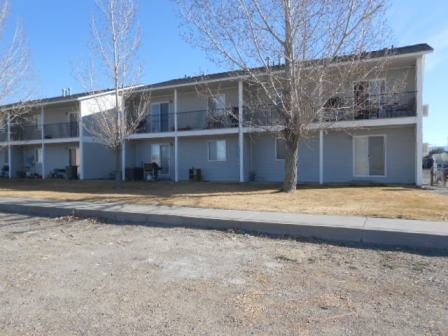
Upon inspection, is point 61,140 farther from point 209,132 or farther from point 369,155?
point 369,155

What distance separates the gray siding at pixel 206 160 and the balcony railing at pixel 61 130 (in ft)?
26.8

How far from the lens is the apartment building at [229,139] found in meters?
18.7

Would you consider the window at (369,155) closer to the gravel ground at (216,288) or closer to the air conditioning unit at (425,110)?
the air conditioning unit at (425,110)

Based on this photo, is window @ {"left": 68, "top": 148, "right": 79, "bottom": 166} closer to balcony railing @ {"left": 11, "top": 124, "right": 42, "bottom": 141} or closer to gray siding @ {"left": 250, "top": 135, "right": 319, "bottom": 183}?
balcony railing @ {"left": 11, "top": 124, "right": 42, "bottom": 141}

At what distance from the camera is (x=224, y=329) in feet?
14.2

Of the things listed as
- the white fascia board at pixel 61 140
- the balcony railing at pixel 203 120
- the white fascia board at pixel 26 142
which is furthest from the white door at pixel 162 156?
the white fascia board at pixel 26 142

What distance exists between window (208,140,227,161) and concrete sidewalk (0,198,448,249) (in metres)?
11.6

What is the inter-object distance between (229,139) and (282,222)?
14969mm

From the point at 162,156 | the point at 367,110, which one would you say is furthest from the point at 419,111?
the point at 162,156

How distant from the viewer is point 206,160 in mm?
24797

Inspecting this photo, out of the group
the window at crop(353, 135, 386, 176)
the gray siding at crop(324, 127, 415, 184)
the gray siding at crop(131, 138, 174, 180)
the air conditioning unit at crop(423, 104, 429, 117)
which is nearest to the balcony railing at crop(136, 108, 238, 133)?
the gray siding at crop(131, 138, 174, 180)

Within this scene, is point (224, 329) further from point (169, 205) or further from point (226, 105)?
point (226, 105)

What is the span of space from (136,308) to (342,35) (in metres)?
12.1

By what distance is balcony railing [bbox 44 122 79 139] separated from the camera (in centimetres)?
2931
